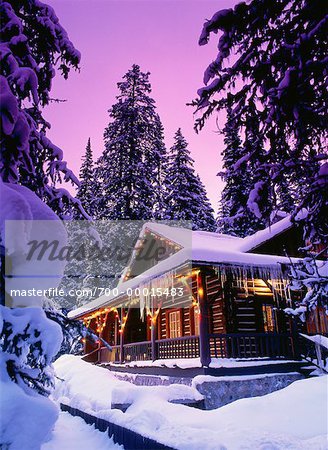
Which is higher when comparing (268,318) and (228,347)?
(268,318)

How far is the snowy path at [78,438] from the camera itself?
8.82 m

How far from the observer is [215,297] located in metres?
14.2

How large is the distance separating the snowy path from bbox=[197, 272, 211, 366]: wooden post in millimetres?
3856

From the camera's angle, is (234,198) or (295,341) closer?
(295,341)

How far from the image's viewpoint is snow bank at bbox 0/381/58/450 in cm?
382

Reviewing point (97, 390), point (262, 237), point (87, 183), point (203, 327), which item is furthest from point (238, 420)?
point (87, 183)

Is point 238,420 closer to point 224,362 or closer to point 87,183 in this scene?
point 224,362

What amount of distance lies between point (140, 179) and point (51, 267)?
29689 mm

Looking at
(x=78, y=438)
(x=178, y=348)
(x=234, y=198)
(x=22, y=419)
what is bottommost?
(x=78, y=438)

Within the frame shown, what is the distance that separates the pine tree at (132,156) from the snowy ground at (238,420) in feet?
77.7

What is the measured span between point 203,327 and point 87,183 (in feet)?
99.3

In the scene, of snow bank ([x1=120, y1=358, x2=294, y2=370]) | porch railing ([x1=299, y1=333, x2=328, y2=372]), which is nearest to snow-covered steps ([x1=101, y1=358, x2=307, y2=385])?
snow bank ([x1=120, y1=358, x2=294, y2=370])

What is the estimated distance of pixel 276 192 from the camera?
6125 mm

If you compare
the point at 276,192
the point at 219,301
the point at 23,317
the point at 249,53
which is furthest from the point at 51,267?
the point at 219,301
